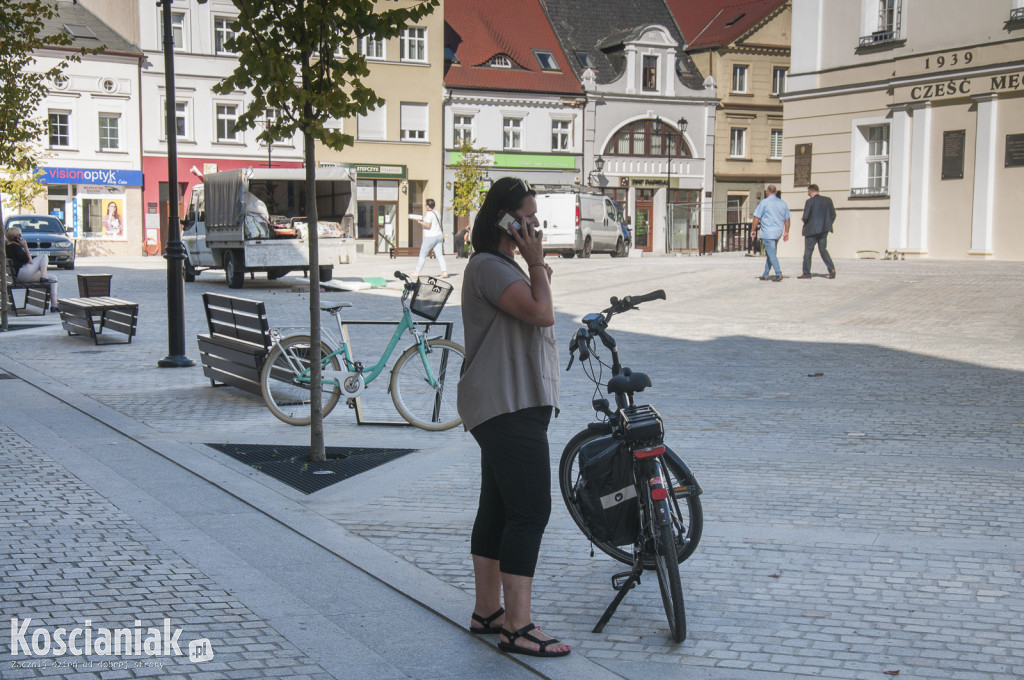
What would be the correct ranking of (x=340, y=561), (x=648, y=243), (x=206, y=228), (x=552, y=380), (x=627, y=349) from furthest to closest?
(x=648, y=243) → (x=206, y=228) → (x=627, y=349) → (x=340, y=561) → (x=552, y=380)

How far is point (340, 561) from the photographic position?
17.4 feet

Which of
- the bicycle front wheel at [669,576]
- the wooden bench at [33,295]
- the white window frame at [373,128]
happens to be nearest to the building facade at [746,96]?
the white window frame at [373,128]

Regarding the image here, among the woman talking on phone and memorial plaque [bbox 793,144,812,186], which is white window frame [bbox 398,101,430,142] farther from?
the woman talking on phone

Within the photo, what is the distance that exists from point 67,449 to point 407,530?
3.18m

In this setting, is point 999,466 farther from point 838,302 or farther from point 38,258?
point 38,258

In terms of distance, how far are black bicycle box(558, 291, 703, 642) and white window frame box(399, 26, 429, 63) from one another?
49.1 m

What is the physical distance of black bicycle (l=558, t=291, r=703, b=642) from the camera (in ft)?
14.4

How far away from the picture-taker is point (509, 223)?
4121 mm

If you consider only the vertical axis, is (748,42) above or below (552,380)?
above

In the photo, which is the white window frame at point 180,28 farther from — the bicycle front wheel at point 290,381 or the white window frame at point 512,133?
the bicycle front wheel at point 290,381

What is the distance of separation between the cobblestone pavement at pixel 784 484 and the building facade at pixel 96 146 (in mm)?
33601

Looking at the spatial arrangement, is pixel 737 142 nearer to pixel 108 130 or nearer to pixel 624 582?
pixel 108 130

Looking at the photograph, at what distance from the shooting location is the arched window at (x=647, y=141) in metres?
55.5

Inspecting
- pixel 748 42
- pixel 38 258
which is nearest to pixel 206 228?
pixel 38 258
